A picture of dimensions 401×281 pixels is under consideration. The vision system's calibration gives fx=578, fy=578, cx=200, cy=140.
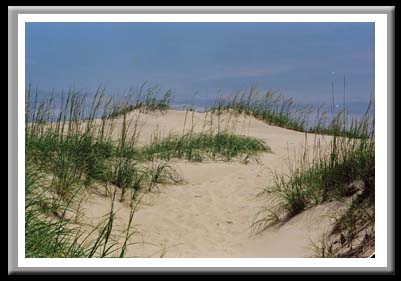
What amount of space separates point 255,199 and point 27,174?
196 cm

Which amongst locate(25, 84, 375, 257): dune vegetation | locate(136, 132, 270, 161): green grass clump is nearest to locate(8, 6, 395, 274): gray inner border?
locate(25, 84, 375, 257): dune vegetation

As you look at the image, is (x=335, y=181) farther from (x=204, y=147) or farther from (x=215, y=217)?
(x=204, y=147)

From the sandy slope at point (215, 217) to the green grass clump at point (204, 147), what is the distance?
0.69 ft

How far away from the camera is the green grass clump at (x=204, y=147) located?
5.99m

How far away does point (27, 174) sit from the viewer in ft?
11.4

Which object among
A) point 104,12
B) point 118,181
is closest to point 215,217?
point 118,181

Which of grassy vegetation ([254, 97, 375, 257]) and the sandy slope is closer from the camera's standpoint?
grassy vegetation ([254, 97, 375, 257])

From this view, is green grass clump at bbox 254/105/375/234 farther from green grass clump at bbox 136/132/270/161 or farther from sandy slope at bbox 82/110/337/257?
green grass clump at bbox 136/132/270/161

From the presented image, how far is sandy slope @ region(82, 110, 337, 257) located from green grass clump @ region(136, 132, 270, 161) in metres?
0.21

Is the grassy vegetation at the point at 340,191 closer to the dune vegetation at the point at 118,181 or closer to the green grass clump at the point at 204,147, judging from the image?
the dune vegetation at the point at 118,181

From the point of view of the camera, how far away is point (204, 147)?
6.35 metres

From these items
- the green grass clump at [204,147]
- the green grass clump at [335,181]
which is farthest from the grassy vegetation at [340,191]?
the green grass clump at [204,147]

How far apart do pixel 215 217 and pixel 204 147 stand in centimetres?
201

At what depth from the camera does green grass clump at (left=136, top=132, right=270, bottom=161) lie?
19.7ft
